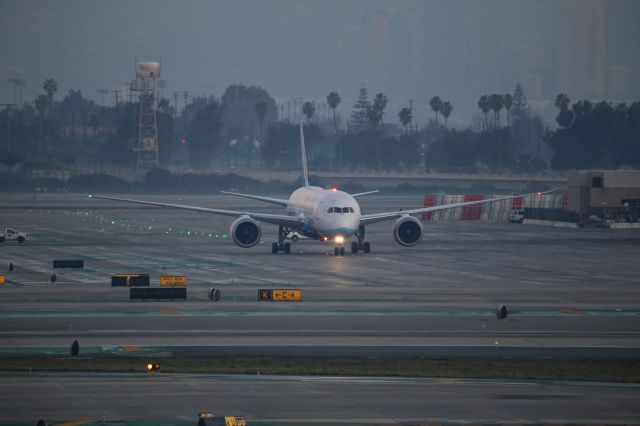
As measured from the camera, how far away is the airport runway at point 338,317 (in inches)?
1394

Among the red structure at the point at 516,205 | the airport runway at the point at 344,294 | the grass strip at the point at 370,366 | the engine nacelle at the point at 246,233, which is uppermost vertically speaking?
the red structure at the point at 516,205

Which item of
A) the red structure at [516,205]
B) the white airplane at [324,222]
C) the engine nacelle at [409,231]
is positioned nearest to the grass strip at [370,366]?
the white airplane at [324,222]

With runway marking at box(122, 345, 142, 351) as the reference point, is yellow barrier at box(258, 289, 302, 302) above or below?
above

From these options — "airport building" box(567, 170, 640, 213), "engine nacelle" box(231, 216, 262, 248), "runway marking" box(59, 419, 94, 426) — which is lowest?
"runway marking" box(59, 419, 94, 426)

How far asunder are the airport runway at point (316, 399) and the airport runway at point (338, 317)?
3.8 inches

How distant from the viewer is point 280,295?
59688 mm

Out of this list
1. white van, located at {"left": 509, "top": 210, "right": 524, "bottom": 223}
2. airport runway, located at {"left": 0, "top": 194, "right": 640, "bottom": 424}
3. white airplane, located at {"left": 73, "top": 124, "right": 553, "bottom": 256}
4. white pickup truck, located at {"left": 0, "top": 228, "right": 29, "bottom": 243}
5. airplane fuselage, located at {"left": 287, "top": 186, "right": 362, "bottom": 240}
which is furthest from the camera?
white van, located at {"left": 509, "top": 210, "right": 524, "bottom": 223}

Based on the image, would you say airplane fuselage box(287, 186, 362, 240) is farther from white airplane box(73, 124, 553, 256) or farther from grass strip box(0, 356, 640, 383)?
grass strip box(0, 356, 640, 383)

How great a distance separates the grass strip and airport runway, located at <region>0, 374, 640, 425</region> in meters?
0.97

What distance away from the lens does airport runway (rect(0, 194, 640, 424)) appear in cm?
3541

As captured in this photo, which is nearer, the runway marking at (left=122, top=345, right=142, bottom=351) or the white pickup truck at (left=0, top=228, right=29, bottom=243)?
the runway marking at (left=122, top=345, right=142, bottom=351)

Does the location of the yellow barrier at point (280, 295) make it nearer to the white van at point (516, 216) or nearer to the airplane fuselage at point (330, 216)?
the airplane fuselage at point (330, 216)

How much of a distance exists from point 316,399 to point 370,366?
5.87 m

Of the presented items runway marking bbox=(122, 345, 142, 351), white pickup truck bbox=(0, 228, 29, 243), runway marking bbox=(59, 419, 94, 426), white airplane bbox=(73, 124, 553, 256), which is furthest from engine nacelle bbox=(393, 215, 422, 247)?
runway marking bbox=(59, 419, 94, 426)
